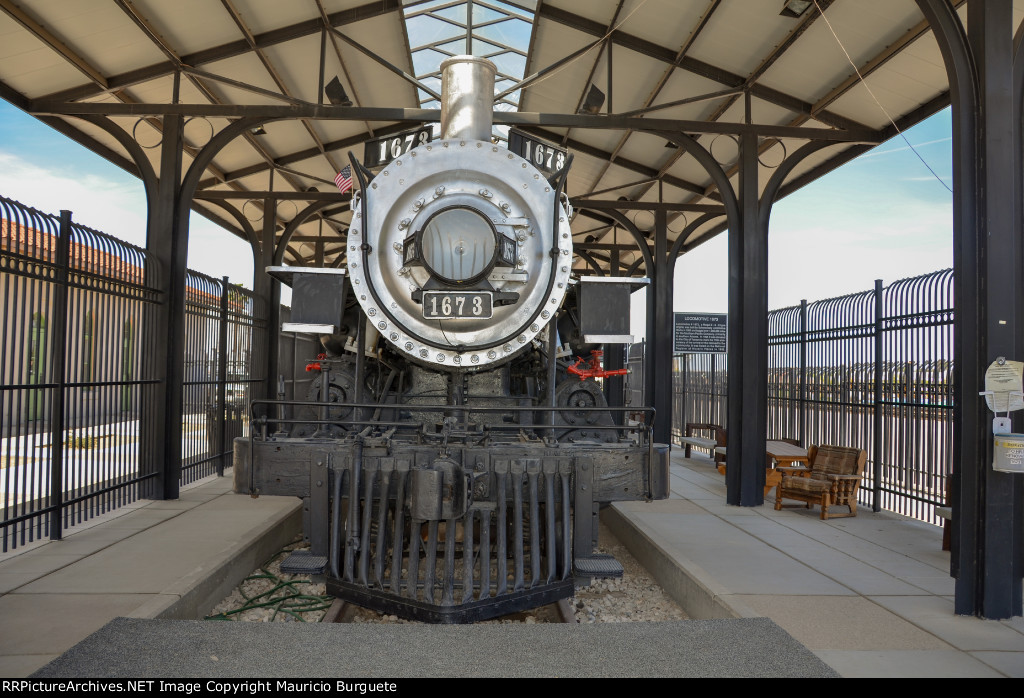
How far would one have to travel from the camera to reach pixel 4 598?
13.2 ft

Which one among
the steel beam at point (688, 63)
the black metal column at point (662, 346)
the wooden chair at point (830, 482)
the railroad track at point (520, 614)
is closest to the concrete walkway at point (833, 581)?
the wooden chair at point (830, 482)

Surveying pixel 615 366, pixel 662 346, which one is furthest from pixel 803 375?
pixel 615 366

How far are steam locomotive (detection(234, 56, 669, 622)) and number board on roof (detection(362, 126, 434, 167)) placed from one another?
0.92ft

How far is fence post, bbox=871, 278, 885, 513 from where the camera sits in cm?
777

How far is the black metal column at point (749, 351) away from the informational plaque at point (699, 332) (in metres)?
4.72

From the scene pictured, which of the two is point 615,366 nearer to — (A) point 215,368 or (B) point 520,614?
(A) point 215,368

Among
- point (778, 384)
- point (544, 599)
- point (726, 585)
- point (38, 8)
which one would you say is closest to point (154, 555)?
point (544, 599)

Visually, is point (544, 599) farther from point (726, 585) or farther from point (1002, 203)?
point (1002, 203)

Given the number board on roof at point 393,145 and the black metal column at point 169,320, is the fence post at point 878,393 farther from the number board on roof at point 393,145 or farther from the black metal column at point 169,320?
the black metal column at point 169,320

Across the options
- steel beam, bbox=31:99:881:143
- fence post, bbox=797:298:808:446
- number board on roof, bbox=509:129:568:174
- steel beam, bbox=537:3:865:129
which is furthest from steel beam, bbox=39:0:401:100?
fence post, bbox=797:298:808:446

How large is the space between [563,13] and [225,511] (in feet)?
21.0

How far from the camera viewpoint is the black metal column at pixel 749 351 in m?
7.91

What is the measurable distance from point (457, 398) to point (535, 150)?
2.00 meters

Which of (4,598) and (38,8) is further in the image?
(38,8)
